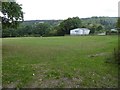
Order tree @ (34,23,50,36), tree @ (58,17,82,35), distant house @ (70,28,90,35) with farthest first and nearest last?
1. distant house @ (70,28,90,35)
2. tree @ (34,23,50,36)
3. tree @ (58,17,82,35)

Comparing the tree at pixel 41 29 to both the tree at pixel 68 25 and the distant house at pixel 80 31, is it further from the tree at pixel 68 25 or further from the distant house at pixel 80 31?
the distant house at pixel 80 31

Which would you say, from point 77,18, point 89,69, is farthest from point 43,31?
point 89,69

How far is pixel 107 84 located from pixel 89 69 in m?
2.14

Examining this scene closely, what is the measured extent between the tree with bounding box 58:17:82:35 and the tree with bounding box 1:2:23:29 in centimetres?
6154

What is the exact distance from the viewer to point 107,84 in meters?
9.29

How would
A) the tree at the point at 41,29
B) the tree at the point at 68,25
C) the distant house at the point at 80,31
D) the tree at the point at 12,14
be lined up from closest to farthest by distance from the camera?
the tree at the point at 12,14
the tree at the point at 68,25
the tree at the point at 41,29
the distant house at the point at 80,31

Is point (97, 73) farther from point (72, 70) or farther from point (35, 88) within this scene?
point (35, 88)

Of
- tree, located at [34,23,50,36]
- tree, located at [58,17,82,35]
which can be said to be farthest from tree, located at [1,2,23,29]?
tree, located at [34,23,50,36]

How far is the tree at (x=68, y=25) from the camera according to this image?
92062 mm

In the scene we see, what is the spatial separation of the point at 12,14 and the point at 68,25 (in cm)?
7245

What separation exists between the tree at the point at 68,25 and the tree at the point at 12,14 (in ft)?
202

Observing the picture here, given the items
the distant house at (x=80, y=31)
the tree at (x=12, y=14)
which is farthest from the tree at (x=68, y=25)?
the tree at (x=12, y=14)

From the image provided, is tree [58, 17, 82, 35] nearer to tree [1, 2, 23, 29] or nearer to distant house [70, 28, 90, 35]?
distant house [70, 28, 90, 35]

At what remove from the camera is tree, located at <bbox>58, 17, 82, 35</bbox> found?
92.1m
